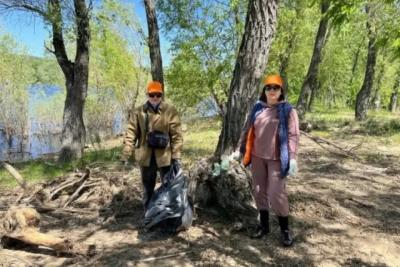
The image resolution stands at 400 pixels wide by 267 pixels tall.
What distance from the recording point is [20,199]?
599 centimetres

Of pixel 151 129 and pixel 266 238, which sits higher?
pixel 151 129

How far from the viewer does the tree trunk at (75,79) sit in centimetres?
1047

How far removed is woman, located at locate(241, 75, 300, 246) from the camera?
4211 mm

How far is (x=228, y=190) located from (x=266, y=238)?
78 cm

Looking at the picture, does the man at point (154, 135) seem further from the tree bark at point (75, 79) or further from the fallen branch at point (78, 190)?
the tree bark at point (75, 79)

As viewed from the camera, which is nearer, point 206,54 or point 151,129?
point 151,129

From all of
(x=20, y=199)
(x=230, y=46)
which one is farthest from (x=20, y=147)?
(x=20, y=199)

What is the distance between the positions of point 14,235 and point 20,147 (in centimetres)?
2395

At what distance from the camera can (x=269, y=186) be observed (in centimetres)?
441

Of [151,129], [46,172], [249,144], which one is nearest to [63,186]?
[151,129]

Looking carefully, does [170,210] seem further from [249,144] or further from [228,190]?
[249,144]

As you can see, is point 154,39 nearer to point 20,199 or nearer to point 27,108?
point 20,199

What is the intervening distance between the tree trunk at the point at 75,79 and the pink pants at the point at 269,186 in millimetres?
7451

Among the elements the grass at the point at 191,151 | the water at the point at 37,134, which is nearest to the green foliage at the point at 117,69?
the water at the point at 37,134
